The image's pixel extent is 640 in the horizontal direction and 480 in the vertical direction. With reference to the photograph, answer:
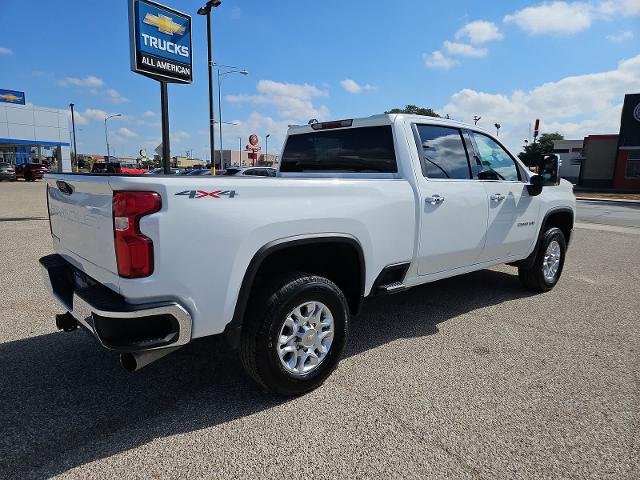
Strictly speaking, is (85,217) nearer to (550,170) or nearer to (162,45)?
(550,170)

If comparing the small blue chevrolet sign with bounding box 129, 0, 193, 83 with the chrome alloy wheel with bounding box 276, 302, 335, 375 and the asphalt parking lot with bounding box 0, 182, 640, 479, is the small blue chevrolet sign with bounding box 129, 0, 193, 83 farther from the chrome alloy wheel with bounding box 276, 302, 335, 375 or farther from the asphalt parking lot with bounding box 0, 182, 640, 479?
the chrome alloy wheel with bounding box 276, 302, 335, 375

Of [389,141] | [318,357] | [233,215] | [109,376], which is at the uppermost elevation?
[389,141]

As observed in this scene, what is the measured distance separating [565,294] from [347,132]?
3566mm

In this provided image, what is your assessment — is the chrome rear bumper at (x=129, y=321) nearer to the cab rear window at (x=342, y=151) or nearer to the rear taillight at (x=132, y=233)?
the rear taillight at (x=132, y=233)

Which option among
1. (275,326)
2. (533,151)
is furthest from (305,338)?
(533,151)

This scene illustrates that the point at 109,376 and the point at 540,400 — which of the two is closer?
the point at 540,400

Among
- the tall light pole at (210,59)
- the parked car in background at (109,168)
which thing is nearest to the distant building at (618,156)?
the tall light pole at (210,59)

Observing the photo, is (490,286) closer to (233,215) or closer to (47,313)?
(233,215)

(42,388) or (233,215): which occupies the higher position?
(233,215)

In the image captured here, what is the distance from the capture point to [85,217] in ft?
8.36

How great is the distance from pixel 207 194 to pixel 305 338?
46.2 inches

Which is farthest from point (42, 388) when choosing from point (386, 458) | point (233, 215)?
point (386, 458)

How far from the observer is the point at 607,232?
11445mm

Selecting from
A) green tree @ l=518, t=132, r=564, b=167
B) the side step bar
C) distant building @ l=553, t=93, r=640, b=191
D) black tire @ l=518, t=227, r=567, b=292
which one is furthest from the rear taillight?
green tree @ l=518, t=132, r=564, b=167
